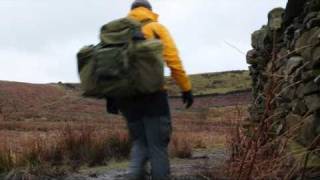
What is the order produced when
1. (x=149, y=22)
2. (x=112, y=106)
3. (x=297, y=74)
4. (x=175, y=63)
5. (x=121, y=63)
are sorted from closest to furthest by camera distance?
(x=121, y=63) < (x=175, y=63) < (x=149, y=22) < (x=112, y=106) < (x=297, y=74)

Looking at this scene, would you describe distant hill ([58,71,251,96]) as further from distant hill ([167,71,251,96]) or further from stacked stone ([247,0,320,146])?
stacked stone ([247,0,320,146])

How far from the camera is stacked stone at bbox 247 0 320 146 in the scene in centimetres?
705

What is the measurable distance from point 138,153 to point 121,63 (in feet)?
3.32

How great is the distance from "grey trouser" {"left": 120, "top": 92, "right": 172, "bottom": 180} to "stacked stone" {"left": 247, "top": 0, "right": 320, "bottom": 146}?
0.90 meters

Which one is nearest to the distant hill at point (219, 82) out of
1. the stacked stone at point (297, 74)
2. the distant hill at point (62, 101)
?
the distant hill at point (62, 101)

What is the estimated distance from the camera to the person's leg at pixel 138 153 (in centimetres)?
705

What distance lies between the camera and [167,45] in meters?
6.79

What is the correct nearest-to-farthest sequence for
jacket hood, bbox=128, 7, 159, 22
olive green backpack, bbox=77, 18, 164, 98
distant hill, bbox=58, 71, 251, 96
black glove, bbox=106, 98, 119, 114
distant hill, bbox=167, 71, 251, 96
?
olive green backpack, bbox=77, 18, 164, 98, jacket hood, bbox=128, 7, 159, 22, black glove, bbox=106, 98, 119, 114, distant hill, bbox=58, 71, 251, 96, distant hill, bbox=167, 71, 251, 96

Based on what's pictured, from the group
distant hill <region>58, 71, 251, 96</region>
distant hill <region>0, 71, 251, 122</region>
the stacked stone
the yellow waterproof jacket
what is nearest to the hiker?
the yellow waterproof jacket

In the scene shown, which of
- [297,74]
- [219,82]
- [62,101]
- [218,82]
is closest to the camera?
[297,74]

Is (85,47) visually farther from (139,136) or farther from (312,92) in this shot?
(312,92)

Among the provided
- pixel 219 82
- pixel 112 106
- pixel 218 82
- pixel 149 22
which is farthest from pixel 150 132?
pixel 218 82

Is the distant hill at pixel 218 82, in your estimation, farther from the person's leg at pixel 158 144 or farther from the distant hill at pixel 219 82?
the person's leg at pixel 158 144

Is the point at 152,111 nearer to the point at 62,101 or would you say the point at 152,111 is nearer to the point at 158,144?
the point at 158,144
